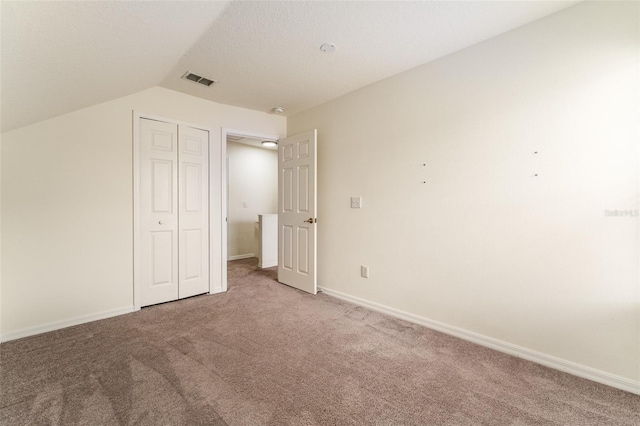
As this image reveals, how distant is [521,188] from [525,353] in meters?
1.21

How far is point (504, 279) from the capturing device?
2.06 m

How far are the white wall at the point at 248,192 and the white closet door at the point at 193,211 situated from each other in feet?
7.30

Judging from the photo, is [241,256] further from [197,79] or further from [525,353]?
[525,353]

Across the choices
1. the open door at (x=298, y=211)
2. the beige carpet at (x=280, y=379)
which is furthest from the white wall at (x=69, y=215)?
the open door at (x=298, y=211)

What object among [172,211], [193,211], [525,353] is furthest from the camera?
[193,211]

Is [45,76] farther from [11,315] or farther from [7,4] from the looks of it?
[11,315]

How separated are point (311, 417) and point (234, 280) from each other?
9.38 ft

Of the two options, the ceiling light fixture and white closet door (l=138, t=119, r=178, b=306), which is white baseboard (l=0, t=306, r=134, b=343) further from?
the ceiling light fixture

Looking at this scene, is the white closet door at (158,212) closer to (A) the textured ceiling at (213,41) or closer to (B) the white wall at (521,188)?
(A) the textured ceiling at (213,41)

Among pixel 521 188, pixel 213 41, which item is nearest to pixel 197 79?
pixel 213 41

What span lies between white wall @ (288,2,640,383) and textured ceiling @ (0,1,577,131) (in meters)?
0.29

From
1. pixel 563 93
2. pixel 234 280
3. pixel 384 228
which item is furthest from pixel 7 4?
pixel 234 280

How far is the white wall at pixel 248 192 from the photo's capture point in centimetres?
556

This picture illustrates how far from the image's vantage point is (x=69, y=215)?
8.09 feet
